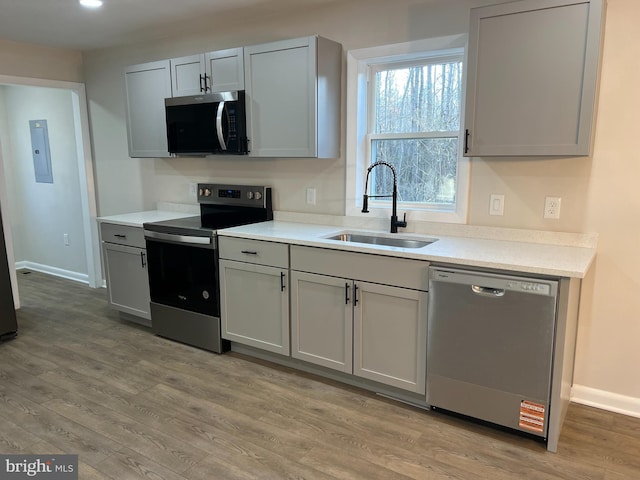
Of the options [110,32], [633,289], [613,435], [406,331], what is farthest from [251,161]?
[613,435]

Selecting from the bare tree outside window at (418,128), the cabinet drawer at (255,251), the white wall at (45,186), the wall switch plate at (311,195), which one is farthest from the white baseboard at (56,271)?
the bare tree outside window at (418,128)

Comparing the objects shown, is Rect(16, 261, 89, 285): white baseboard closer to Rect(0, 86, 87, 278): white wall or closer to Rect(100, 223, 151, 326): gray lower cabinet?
Rect(0, 86, 87, 278): white wall

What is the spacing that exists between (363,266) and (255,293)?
32.9 inches

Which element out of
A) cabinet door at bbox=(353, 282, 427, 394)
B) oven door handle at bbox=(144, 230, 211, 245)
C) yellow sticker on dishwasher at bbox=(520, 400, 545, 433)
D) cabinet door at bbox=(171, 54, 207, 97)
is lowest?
yellow sticker on dishwasher at bbox=(520, 400, 545, 433)

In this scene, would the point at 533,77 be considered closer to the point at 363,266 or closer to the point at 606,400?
the point at 363,266

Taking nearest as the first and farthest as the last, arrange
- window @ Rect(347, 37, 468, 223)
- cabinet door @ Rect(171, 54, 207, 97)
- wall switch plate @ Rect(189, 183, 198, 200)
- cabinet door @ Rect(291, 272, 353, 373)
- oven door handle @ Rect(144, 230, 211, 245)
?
1. cabinet door @ Rect(291, 272, 353, 373)
2. window @ Rect(347, 37, 468, 223)
3. oven door handle @ Rect(144, 230, 211, 245)
4. cabinet door @ Rect(171, 54, 207, 97)
5. wall switch plate @ Rect(189, 183, 198, 200)

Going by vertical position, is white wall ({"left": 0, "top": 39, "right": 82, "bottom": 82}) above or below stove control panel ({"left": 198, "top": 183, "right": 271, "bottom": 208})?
above

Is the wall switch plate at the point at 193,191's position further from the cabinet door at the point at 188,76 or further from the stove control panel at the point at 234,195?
the cabinet door at the point at 188,76

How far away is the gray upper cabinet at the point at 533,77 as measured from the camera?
210 cm

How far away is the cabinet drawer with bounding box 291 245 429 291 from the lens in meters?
2.38

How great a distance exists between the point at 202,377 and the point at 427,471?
1.51 m

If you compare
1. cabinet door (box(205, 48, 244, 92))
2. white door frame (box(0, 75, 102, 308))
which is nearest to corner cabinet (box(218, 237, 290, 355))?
cabinet door (box(205, 48, 244, 92))

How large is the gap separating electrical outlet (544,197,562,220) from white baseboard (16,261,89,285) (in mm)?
4588

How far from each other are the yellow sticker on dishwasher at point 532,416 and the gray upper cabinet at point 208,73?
2546 millimetres
